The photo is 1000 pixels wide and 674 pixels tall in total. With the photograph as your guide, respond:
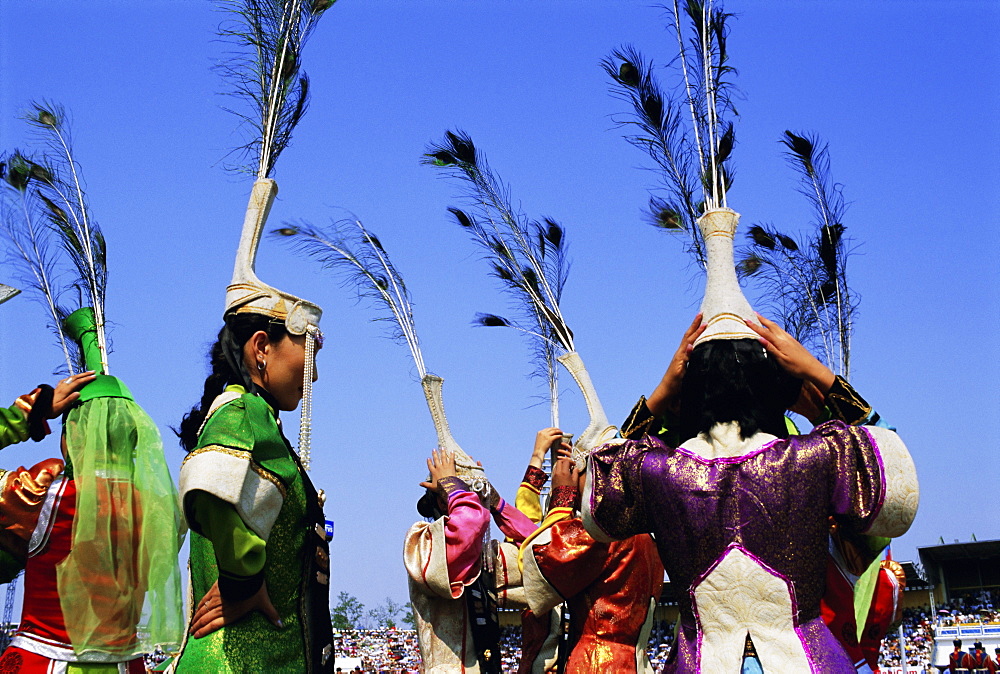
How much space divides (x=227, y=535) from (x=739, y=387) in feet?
5.09

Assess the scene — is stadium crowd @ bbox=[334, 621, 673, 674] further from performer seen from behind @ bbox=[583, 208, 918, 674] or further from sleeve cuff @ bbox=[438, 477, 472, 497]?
performer seen from behind @ bbox=[583, 208, 918, 674]

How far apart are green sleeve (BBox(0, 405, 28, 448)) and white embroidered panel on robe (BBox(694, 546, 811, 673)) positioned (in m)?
3.06

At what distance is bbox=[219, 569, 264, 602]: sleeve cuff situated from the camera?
2854 millimetres

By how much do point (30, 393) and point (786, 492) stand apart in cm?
326

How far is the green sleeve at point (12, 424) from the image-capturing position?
4297 mm

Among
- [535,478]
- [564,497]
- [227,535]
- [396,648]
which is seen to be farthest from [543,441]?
[396,648]

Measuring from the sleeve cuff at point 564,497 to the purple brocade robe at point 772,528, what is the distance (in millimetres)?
1911

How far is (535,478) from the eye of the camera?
5980mm

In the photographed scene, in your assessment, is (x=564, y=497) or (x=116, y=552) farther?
(x=564, y=497)

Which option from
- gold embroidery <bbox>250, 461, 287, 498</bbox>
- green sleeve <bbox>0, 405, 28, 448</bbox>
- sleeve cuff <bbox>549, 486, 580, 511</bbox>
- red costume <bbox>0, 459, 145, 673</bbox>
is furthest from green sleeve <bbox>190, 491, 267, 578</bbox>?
sleeve cuff <bbox>549, 486, 580, 511</bbox>

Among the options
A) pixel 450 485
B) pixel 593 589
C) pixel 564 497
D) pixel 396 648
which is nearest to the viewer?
pixel 593 589

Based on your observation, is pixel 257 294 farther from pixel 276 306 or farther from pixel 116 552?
pixel 116 552

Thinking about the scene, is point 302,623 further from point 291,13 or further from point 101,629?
point 291,13

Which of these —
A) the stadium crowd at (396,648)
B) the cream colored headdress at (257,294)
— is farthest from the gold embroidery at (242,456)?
the stadium crowd at (396,648)
